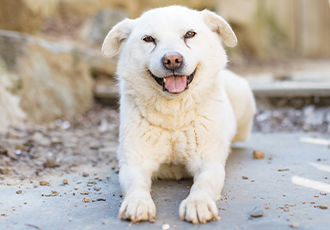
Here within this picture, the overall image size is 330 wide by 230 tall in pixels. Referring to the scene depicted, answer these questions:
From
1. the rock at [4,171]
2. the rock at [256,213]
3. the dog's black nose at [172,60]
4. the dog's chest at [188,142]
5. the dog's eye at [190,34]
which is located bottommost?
the rock at [4,171]

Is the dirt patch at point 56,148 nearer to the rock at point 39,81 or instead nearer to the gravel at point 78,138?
the gravel at point 78,138

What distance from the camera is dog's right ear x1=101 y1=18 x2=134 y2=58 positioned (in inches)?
115

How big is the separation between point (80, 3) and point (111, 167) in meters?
8.08

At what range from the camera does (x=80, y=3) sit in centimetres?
1031

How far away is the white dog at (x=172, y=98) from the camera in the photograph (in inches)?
98.6

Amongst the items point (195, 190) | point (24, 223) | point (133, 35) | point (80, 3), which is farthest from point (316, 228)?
point (80, 3)

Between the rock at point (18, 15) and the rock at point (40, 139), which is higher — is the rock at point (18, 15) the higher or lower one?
the higher one

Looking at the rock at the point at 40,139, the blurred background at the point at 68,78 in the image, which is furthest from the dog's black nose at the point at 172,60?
the rock at the point at 40,139

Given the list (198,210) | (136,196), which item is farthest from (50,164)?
(198,210)

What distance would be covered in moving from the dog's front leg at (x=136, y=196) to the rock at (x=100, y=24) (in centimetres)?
737

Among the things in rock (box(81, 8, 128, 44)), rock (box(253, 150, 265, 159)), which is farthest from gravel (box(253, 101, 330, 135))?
rock (box(81, 8, 128, 44))

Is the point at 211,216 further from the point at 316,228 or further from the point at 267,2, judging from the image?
the point at 267,2

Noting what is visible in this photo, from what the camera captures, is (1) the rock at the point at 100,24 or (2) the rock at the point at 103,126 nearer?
(2) the rock at the point at 103,126

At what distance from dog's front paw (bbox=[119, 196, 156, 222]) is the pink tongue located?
792 mm
